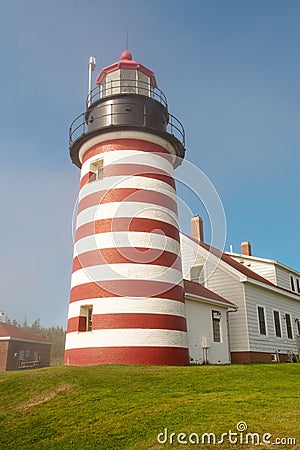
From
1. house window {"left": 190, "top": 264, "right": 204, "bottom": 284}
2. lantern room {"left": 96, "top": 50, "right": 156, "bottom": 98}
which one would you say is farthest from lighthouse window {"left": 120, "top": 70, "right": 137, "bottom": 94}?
house window {"left": 190, "top": 264, "right": 204, "bottom": 284}

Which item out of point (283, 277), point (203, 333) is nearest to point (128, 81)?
point (203, 333)

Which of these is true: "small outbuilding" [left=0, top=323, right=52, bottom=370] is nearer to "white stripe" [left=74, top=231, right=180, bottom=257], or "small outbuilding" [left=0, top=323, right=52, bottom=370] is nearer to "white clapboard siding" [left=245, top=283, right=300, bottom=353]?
"white clapboard siding" [left=245, top=283, right=300, bottom=353]

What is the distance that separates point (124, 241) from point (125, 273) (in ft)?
3.61

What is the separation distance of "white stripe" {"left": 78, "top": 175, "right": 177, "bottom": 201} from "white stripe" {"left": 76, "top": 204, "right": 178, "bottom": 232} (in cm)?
64

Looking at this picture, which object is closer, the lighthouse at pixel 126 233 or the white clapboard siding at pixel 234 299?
A: the lighthouse at pixel 126 233

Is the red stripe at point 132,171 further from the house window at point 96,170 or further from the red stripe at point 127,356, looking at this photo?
the red stripe at point 127,356

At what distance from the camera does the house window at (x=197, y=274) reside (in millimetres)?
22297

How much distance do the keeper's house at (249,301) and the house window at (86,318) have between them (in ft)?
14.7

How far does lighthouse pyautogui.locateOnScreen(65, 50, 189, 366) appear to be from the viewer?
1312 centimetres

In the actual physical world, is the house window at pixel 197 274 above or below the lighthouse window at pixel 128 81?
below

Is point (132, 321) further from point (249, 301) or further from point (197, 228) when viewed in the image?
point (197, 228)

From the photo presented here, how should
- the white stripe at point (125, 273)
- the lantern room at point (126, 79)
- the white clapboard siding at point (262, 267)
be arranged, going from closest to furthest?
the white stripe at point (125, 273) → the lantern room at point (126, 79) → the white clapboard siding at point (262, 267)

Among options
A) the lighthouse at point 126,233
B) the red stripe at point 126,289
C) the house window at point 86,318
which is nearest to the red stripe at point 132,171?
the lighthouse at point 126,233

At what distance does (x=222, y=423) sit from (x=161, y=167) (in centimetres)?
1044
